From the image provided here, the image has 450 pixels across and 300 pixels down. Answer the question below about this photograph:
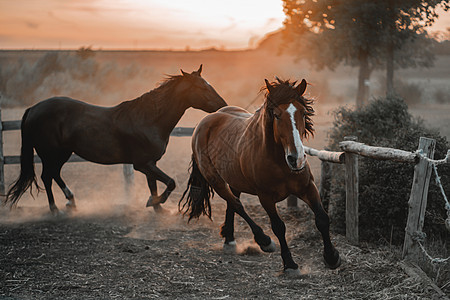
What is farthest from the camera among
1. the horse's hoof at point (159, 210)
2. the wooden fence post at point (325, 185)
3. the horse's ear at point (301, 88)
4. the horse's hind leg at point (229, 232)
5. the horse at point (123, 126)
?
the horse's hoof at point (159, 210)

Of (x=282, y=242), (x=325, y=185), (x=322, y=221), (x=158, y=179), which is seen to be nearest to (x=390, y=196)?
(x=325, y=185)

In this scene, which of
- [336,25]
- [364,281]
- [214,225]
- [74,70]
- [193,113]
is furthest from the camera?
[74,70]

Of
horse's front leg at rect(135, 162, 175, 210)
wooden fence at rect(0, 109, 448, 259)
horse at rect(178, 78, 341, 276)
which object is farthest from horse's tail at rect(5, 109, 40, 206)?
wooden fence at rect(0, 109, 448, 259)

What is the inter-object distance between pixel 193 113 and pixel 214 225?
20.8m

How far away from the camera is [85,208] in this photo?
7832 millimetres

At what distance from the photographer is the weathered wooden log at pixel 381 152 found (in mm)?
4249

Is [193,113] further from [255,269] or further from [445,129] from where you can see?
[255,269]

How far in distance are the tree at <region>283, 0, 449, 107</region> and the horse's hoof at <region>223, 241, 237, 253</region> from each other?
14.0 meters

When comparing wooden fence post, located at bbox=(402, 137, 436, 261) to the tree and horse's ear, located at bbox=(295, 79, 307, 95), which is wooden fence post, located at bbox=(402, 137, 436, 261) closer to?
horse's ear, located at bbox=(295, 79, 307, 95)

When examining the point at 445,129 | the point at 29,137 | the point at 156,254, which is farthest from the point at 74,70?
the point at 156,254

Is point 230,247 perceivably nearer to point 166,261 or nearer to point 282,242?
point 166,261

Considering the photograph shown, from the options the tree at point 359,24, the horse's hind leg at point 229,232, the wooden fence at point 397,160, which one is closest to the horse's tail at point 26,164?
the horse's hind leg at point 229,232

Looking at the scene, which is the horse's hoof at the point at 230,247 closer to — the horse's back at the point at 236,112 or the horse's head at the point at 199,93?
the horse's back at the point at 236,112

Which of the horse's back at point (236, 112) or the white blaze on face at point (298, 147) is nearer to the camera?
the white blaze on face at point (298, 147)
